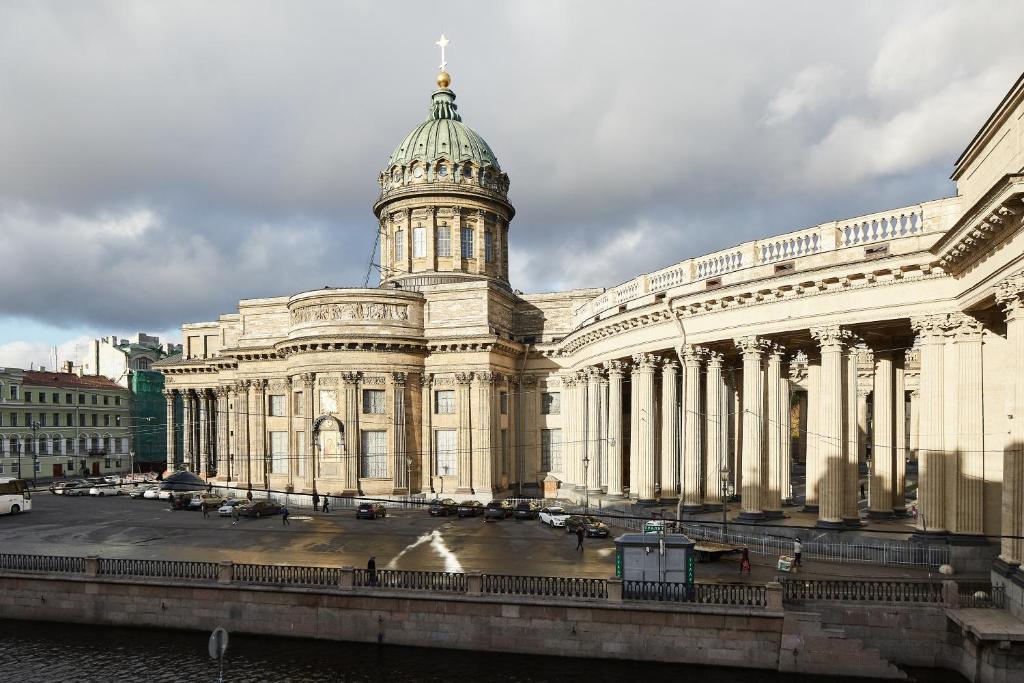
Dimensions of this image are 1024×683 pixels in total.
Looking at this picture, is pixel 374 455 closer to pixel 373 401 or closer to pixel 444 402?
pixel 373 401

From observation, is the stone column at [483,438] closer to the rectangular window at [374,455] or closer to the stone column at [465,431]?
the stone column at [465,431]

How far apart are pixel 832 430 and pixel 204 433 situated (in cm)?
6027

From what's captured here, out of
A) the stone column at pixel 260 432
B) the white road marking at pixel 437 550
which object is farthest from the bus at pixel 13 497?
the white road marking at pixel 437 550

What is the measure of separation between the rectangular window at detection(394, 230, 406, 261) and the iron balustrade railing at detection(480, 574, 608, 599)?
41808 millimetres

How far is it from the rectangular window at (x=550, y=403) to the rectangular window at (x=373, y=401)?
13.2m

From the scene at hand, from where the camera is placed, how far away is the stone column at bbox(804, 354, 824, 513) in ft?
94.4

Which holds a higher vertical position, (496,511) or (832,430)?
(832,430)

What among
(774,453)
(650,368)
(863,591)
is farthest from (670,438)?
(863,591)

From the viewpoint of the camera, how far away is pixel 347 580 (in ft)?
80.7

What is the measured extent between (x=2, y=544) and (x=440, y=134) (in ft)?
146

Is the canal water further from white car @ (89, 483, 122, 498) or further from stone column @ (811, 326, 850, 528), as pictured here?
white car @ (89, 483, 122, 498)

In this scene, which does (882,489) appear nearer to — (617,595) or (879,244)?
(879,244)

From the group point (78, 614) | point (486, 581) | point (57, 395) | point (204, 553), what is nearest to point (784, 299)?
point (486, 581)

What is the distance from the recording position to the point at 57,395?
86625 mm
